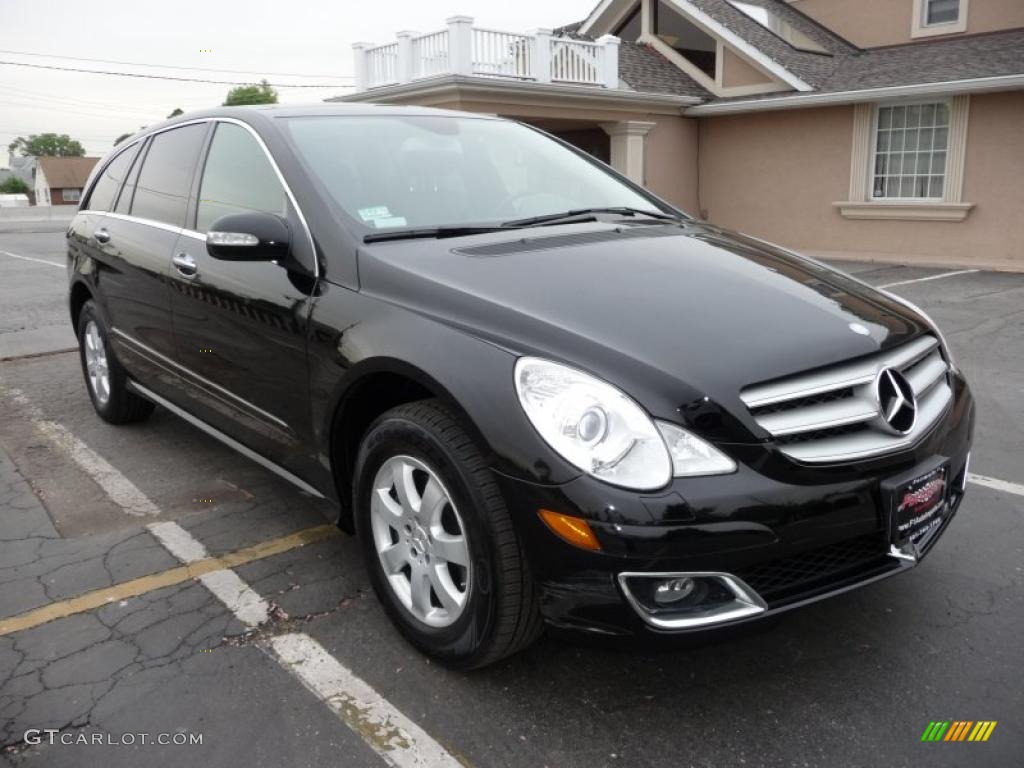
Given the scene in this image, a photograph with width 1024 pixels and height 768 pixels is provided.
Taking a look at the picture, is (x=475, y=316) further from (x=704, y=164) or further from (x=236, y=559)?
(x=704, y=164)

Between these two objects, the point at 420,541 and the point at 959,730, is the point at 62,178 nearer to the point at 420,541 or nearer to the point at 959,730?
the point at 420,541

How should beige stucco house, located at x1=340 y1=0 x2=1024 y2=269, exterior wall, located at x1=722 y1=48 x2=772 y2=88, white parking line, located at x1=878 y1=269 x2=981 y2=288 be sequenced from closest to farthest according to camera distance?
white parking line, located at x1=878 y1=269 x2=981 y2=288 < beige stucco house, located at x1=340 y1=0 x2=1024 y2=269 < exterior wall, located at x1=722 y1=48 x2=772 y2=88

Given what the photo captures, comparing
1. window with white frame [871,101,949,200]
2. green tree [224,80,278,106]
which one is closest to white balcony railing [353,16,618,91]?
window with white frame [871,101,949,200]

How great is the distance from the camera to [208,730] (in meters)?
2.45

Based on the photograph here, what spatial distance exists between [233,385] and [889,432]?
243 cm

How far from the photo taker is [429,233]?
3.13m

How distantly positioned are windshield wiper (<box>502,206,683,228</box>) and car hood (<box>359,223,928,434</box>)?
0.14 meters

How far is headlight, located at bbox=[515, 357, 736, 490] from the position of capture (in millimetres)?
2170

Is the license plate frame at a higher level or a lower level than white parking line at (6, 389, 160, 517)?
higher

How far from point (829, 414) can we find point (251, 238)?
6.34ft


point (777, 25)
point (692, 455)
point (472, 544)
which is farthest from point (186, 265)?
point (777, 25)

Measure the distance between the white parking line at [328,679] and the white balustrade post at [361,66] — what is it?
13.9 m

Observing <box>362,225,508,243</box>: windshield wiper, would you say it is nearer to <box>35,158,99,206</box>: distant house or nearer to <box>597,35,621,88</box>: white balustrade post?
<box>597,35,621,88</box>: white balustrade post

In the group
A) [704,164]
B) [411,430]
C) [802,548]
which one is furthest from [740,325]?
[704,164]
